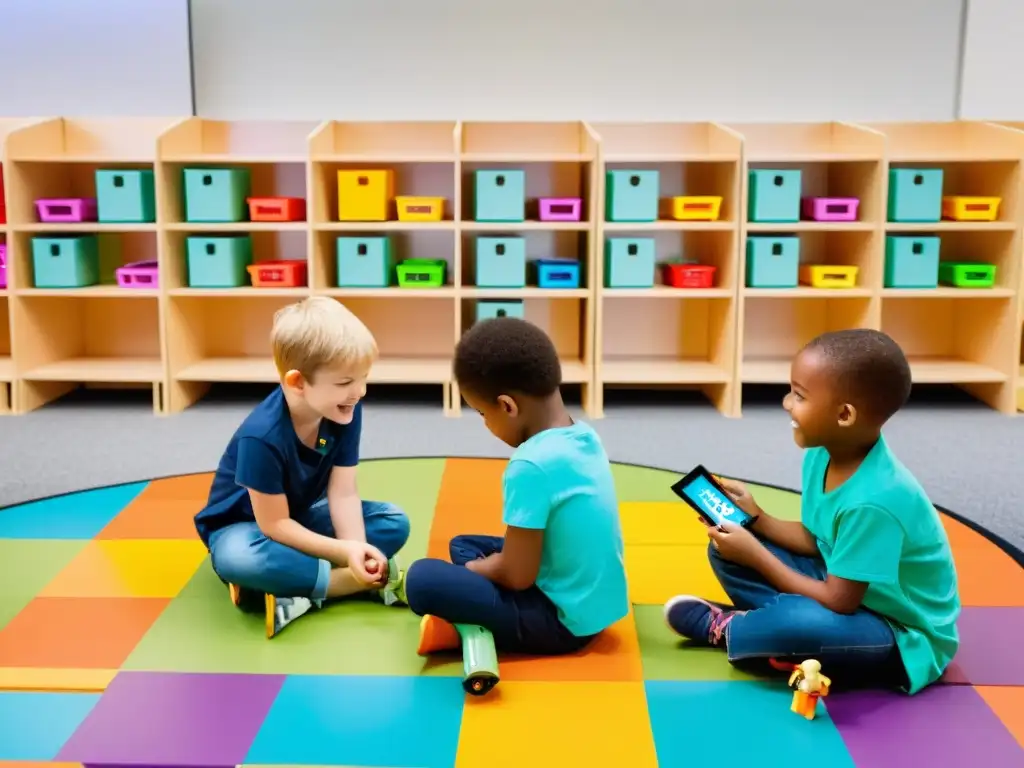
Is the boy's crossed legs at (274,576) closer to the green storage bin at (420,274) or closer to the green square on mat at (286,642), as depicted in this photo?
the green square on mat at (286,642)

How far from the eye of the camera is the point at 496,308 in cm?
516

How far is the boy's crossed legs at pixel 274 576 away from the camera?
2.43 metres

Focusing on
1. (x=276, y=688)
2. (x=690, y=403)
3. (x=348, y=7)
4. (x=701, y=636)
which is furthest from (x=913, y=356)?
(x=276, y=688)

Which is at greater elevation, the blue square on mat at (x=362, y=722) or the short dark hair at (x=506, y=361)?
the short dark hair at (x=506, y=361)

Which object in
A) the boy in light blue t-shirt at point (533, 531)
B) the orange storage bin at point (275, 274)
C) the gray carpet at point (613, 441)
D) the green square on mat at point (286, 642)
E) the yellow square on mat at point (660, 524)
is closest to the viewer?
the boy in light blue t-shirt at point (533, 531)

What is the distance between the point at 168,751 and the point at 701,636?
1.10 metres

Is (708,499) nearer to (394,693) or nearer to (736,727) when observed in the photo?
(736,727)

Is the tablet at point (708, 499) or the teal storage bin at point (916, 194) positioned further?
the teal storage bin at point (916, 194)

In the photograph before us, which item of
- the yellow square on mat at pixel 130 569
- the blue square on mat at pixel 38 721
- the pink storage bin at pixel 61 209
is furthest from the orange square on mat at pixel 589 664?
the pink storage bin at pixel 61 209

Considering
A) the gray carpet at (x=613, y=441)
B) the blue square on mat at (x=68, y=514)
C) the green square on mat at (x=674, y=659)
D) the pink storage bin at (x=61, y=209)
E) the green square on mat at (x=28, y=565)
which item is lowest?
the gray carpet at (x=613, y=441)

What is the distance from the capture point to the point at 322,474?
2.55 m

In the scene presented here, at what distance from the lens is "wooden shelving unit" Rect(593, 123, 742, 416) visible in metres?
4.98

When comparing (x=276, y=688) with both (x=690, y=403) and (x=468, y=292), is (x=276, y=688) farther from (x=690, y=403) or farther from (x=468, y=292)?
(x=690, y=403)

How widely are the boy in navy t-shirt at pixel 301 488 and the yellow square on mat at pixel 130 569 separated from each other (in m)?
0.21
